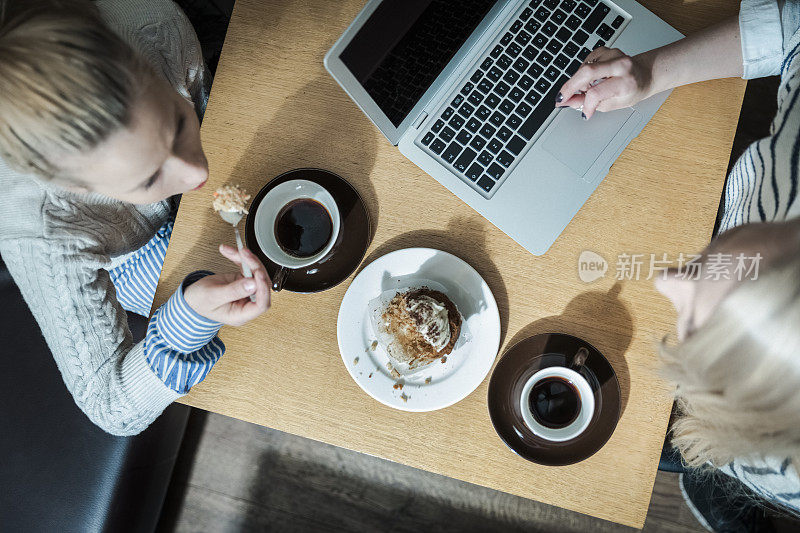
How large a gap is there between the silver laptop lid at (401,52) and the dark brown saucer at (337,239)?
13cm

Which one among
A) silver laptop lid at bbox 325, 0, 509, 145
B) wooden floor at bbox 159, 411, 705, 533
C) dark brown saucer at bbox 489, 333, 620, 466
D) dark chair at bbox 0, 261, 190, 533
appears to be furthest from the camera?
wooden floor at bbox 159, 411, 705, 533

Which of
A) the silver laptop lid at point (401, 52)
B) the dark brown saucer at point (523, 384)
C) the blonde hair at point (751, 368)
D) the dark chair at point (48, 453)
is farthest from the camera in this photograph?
the dark chair at point (48, 453)

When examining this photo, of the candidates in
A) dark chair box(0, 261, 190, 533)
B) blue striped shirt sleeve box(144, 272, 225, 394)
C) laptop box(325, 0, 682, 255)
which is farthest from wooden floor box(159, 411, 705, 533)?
laptop box(325, 0, 682, 255)

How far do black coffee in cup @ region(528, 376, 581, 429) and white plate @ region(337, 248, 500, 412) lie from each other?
0.31ft

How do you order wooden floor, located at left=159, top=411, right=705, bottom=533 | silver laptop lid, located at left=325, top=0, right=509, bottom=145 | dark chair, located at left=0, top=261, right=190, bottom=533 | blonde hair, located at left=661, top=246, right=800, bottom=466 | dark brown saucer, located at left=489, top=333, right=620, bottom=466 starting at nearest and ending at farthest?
blonde hair, located at left=661, top=246, right=800, bottom=466 < silver laptop lid, located at left=325, top=0, right=509, bottom=145 < dark brown saucer, located at left=489, top=333, right=620, bottom=466 < dark chair, located at left=0, top=261, right=190, bottom=533 < wooden floor, located at left=159, top=411, right=705, bottom=533

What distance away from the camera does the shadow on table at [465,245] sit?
924 millimetres

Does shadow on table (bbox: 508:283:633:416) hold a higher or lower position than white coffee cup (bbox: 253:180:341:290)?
higher

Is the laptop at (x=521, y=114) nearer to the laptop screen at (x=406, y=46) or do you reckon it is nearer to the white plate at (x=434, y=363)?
the laptop screen at (x=406, y=46)

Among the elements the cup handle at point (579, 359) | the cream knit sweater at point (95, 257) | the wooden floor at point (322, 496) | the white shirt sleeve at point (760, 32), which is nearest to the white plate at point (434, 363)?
the cup handle at point (579, 359)

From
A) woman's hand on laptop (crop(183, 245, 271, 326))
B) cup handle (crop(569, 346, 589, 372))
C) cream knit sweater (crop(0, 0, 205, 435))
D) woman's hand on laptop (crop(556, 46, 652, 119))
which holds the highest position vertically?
woman's hand on laptop (crop(556, 46, 652, 119))

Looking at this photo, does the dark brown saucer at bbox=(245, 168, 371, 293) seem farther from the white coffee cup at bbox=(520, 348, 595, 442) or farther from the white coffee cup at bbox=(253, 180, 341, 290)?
the white coffee cup at bbox=(520, 348, 595, 442)

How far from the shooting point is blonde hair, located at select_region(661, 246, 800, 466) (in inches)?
25.1

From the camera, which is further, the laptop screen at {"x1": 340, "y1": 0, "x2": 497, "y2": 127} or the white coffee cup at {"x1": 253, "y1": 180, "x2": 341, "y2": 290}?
the white coffee cup at {"x1": 253, "y1": 180, "x2": 341, "y2": 290}

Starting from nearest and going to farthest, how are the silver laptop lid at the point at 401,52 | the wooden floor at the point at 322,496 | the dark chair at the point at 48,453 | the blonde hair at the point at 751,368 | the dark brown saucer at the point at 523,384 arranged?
the blonde hair at the point at 751,368 → the silver laptop lid at the point at 401,52 → the dark brown saucer at the point at 523,384 → the dark chair at the point at 48,453 → the wooden floor at the point at 322,496
